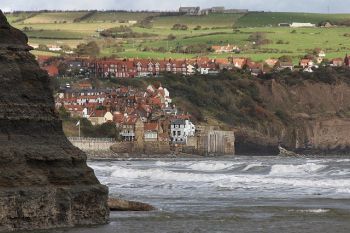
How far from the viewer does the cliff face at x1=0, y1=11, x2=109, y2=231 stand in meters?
30.1

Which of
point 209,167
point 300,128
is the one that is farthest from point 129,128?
point 209,167

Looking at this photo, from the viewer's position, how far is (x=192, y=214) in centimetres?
3919

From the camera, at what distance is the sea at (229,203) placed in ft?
114

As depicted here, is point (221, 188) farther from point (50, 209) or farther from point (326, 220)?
point (50, 209)

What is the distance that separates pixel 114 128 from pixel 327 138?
40.4m

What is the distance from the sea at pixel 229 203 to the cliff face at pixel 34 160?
27.9 inches

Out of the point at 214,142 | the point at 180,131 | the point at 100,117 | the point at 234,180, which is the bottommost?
the point at 234,180

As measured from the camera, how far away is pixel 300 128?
184 meters

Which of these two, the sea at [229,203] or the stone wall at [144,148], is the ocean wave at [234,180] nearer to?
the sea at [229,203]

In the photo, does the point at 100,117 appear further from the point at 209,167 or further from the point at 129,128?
the point at 209,167

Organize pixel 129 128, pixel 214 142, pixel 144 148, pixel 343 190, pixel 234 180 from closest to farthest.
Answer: pixel 343 190, pixel 234 180, pixel 144 148, pixel 129 128, pixel 214 142

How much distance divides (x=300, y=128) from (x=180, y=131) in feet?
103

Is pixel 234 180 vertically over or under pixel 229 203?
over

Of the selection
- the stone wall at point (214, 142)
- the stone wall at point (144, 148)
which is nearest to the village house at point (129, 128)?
the stone wall at point (144, 148)
